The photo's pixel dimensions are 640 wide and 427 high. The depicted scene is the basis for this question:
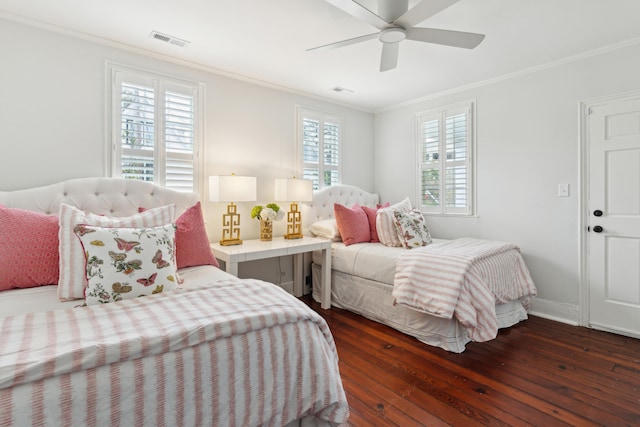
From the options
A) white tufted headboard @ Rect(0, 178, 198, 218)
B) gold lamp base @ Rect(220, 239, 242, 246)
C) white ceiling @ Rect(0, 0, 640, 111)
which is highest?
white ceiling @ Rect(0, 0, 640, 111)

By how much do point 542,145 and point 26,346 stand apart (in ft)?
12.9

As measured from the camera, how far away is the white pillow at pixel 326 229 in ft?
11.9

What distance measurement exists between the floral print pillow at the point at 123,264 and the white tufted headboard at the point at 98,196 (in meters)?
0.86

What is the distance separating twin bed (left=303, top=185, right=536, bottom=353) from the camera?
236cm

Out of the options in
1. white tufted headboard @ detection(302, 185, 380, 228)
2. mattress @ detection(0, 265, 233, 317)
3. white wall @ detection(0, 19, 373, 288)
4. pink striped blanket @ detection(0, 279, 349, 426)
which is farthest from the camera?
white tufted headboard @ detection(302, 185, 380, 228)

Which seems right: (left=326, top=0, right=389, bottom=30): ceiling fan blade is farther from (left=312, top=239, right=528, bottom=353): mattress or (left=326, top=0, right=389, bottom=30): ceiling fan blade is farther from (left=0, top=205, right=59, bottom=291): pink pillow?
(left=0, top=205, right=59, bottom=291): pink pillow

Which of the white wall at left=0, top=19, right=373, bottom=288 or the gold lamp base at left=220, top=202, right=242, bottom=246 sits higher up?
the white wall at left=0, top=19, right=373, bottom=288

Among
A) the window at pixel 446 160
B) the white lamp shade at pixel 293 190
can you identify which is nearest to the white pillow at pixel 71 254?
the white lamp shade at pixel 293 190

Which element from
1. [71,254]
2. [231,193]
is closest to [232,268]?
[231,193]

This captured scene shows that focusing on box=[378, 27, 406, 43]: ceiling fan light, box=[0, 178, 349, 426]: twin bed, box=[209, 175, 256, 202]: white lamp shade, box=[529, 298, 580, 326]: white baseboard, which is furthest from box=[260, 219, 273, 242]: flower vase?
box=[529, 298, 580, 326]: white baseboard

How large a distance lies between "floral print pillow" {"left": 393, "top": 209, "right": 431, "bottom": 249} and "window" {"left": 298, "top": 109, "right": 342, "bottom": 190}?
118 cm

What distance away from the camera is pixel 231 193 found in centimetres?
287

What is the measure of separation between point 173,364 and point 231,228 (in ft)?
Result: 6.69

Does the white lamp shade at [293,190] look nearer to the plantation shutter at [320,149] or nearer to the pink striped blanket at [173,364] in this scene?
the plantation shutter at [320,149]
